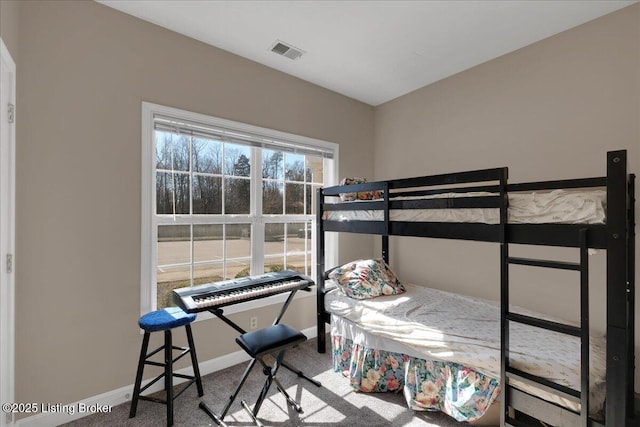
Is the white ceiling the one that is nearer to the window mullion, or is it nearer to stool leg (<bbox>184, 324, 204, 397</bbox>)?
the window mullion

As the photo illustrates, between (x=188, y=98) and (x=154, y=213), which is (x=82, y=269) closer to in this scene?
(x=154, y=213)

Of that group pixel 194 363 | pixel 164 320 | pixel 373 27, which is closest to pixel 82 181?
pixel 164 320

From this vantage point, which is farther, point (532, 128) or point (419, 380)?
point (532, 128)

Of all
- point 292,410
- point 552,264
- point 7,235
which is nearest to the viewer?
point 552,264

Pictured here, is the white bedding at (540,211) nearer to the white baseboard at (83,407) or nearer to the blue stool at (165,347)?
the blue stool at (165,347)

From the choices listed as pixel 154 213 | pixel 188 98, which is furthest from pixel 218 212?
A: pixel 188 98

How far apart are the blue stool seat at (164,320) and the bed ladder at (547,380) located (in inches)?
76.2

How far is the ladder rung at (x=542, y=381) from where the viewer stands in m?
1.40

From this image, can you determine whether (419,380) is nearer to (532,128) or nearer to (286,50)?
(532,128)

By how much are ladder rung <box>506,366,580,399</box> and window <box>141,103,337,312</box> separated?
84.3 inches

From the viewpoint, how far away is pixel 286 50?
2.62 meters

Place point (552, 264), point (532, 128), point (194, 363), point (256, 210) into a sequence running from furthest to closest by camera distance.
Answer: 1. point (256, 210)
2. point (532, 128)
3. point (194, 363)
4. point (552, 264)

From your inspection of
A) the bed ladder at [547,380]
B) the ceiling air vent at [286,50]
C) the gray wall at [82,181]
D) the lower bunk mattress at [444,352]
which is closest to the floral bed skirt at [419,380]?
the lower bunk mattress at [444,352]

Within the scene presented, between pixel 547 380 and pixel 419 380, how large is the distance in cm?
75
